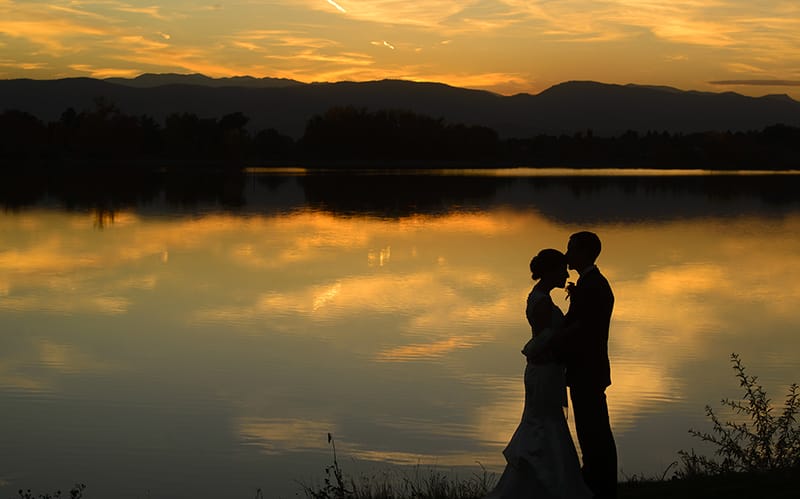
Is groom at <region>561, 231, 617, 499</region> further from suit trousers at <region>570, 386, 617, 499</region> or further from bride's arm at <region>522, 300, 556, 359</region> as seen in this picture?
bride's arm at <region>522, 300, 556, 359</region>

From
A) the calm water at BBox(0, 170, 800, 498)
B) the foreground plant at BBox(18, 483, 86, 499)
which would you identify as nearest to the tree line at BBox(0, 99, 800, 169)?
the calm water at BBox(0, 170, 800, 498)

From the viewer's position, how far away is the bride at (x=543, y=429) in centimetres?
776

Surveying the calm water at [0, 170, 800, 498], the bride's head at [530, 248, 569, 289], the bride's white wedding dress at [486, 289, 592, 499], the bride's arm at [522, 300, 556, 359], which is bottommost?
the calm water at [0, 170, 800, 498]

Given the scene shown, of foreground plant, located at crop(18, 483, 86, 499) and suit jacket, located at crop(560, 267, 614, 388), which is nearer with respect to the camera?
suit jacket, located at crop(560, 267, 614, 388)

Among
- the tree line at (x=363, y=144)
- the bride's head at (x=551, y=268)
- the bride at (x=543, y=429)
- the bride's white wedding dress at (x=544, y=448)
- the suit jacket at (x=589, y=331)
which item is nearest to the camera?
the suit jacket at (x=589, y=331)

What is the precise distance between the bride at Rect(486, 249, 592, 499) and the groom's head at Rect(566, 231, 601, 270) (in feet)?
0.29

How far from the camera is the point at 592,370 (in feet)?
25.3

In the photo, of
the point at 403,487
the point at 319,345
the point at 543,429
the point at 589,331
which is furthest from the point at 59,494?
the point at 319,345

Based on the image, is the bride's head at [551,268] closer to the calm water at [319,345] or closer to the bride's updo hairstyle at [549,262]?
the bride's updo hairstyle at [549,262]

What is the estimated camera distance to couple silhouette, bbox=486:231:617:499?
760 cm

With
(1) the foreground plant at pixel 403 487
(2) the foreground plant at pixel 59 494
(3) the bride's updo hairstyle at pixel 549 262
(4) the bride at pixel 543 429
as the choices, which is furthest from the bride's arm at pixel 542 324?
(2) the foreground plant at pixel 59 494

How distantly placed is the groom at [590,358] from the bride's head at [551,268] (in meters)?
0.07

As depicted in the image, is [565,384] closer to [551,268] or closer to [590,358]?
[590,358]

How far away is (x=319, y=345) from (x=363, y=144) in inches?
6200
